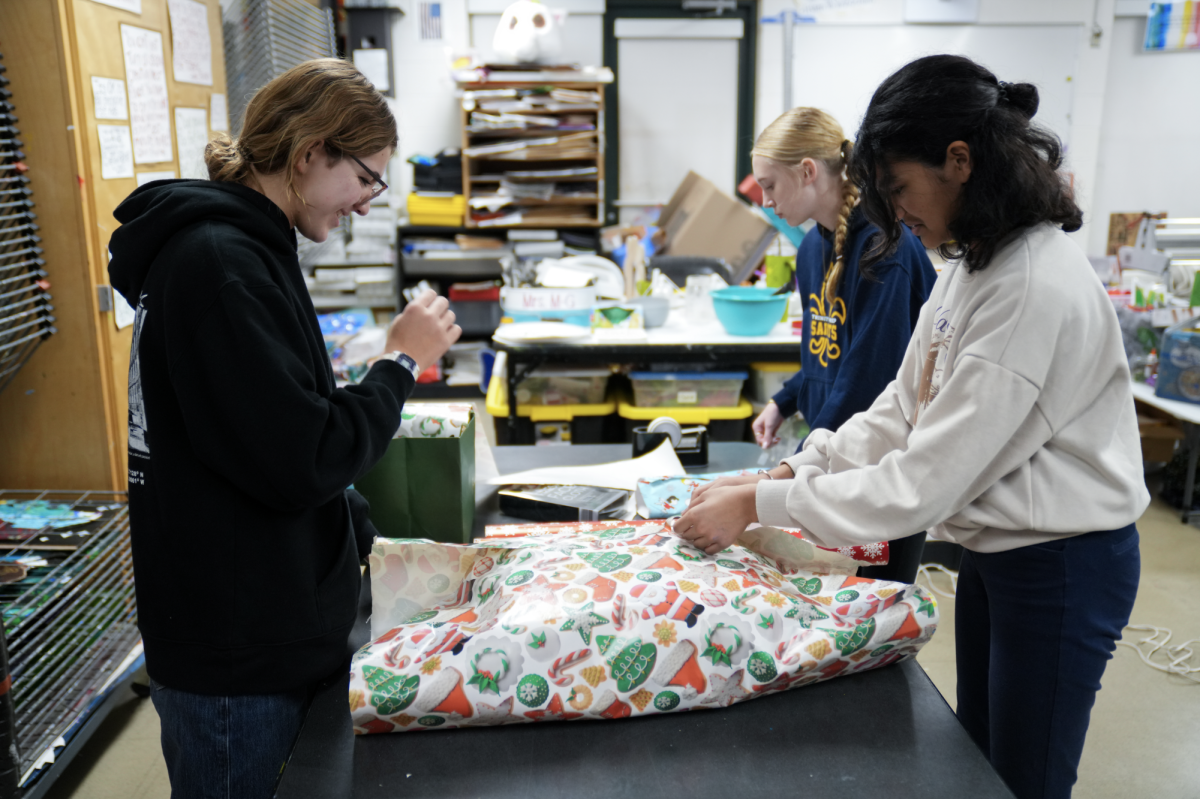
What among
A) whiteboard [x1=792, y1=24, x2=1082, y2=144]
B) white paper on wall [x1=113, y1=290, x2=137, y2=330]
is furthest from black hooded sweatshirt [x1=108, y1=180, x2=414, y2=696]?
whiteboard [x1=792, y1=24, x2=1082, y2=144]

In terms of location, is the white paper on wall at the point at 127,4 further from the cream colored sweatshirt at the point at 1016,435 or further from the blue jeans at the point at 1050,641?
the blue jeans at the point at 1050,641

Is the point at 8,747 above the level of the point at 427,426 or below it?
below

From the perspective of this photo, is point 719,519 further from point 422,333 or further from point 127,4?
point 127,4

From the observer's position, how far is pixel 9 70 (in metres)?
2.10

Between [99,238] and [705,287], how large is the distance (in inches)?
91.8

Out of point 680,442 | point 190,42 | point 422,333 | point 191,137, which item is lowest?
point 680,442

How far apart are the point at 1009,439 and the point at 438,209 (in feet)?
14.7

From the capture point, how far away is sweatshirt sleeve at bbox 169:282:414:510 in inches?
35.9

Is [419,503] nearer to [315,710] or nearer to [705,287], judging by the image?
[315,710]

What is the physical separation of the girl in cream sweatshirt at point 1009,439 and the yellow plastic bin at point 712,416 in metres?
2.44

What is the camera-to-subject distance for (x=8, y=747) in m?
1.67

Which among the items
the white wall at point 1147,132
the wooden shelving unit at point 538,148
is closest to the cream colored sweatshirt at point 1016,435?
the wooden shelving unit at point 538,148

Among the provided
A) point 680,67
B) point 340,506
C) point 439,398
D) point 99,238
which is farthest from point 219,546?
point 680,67

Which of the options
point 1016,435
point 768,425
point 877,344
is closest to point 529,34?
point 768,425
